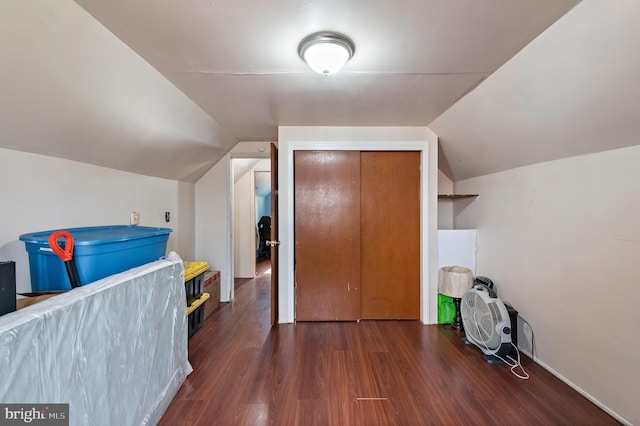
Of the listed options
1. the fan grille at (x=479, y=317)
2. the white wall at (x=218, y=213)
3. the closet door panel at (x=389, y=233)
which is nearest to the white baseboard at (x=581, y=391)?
the fan grille at (x=479, y=317)

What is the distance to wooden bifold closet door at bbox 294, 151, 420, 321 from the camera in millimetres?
2627

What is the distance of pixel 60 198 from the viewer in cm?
154

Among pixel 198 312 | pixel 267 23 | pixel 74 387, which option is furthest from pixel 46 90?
pixel 198 312

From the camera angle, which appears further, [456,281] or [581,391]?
[456,281]

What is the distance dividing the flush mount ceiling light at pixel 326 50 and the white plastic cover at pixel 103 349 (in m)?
1.54

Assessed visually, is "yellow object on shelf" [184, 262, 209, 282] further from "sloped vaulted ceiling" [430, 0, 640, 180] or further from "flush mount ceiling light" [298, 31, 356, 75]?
"sloped vaulted ceiling" [430, 0, 640, 180]

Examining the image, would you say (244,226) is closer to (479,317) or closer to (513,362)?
(479,317)

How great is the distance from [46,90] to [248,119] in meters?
1.41

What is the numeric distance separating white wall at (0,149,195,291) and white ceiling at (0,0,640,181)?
11 cm

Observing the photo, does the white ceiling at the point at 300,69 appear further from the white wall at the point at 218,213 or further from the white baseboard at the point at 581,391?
the white baseboard at the point at 581,391

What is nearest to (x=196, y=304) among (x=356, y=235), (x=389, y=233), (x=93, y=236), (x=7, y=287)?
(x=93, y=236)

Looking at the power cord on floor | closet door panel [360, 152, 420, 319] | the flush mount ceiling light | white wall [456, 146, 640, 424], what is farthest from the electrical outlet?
white wall [456, 146, 640, 424]

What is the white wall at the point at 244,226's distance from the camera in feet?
14.2

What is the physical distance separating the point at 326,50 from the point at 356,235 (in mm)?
1801
